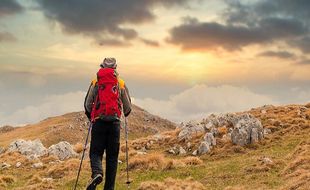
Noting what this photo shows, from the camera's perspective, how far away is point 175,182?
21.5 meters

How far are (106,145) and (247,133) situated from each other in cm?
2299

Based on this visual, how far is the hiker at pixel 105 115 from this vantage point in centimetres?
1304

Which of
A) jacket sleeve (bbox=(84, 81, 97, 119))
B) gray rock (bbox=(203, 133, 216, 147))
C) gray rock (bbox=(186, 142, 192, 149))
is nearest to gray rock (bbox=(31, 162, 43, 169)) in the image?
gray rock (bbox=(186, 142, 192, 149))

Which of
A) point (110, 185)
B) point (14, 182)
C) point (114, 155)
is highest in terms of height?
point (114, 155)

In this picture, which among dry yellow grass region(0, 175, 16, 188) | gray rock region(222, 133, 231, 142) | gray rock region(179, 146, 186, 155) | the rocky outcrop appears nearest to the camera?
dry yellow grass region(0, 175, 16, 188)

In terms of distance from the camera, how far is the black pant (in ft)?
43.2

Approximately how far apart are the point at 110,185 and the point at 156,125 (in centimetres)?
11605

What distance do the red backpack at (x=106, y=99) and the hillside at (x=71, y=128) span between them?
78727mm

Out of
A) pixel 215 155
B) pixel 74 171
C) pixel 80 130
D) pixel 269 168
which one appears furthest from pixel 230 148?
pixel 80 130

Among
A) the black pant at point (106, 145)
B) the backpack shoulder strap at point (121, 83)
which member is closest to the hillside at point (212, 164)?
the black pant at point (106, 145)

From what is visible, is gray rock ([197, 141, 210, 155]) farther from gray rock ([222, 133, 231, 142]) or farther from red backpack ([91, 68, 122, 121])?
red backpack ([91, 68, 122, 121])

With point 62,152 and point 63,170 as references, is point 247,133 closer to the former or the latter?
point 63,170

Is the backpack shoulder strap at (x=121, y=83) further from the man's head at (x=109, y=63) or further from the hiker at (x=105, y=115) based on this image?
the man's head at (x=109, y=63)

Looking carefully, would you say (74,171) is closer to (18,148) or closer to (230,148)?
(230,148)
